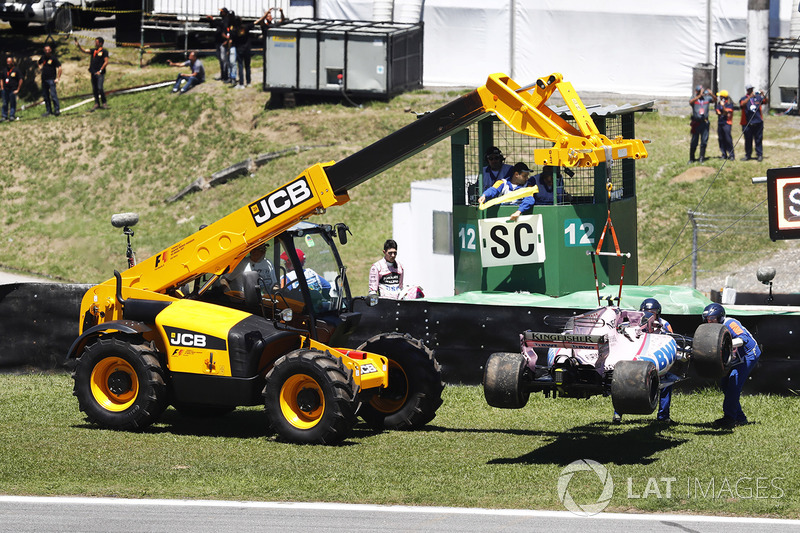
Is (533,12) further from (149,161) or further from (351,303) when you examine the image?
(351,303)

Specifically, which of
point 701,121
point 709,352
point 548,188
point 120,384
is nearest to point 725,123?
point 701,121

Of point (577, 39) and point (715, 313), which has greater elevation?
point (577, 39)

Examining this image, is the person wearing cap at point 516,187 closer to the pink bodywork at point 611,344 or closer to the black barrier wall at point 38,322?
the pink bodywork at point 611,344

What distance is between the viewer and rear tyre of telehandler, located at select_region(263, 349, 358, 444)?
501 inches

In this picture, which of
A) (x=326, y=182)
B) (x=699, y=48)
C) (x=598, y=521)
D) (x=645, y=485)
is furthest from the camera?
(x=699, y=48)

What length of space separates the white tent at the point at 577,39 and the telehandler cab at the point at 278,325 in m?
25.3

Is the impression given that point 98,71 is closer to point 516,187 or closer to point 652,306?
point 516,187

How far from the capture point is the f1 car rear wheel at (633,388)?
37.1ft

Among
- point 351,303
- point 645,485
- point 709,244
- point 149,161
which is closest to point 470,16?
point 149,161

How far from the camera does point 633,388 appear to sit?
11.3 m

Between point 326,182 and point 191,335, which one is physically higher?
point 326,182

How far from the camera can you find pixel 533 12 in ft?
126

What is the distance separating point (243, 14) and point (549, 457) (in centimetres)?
3332

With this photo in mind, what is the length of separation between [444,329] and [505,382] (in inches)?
185
